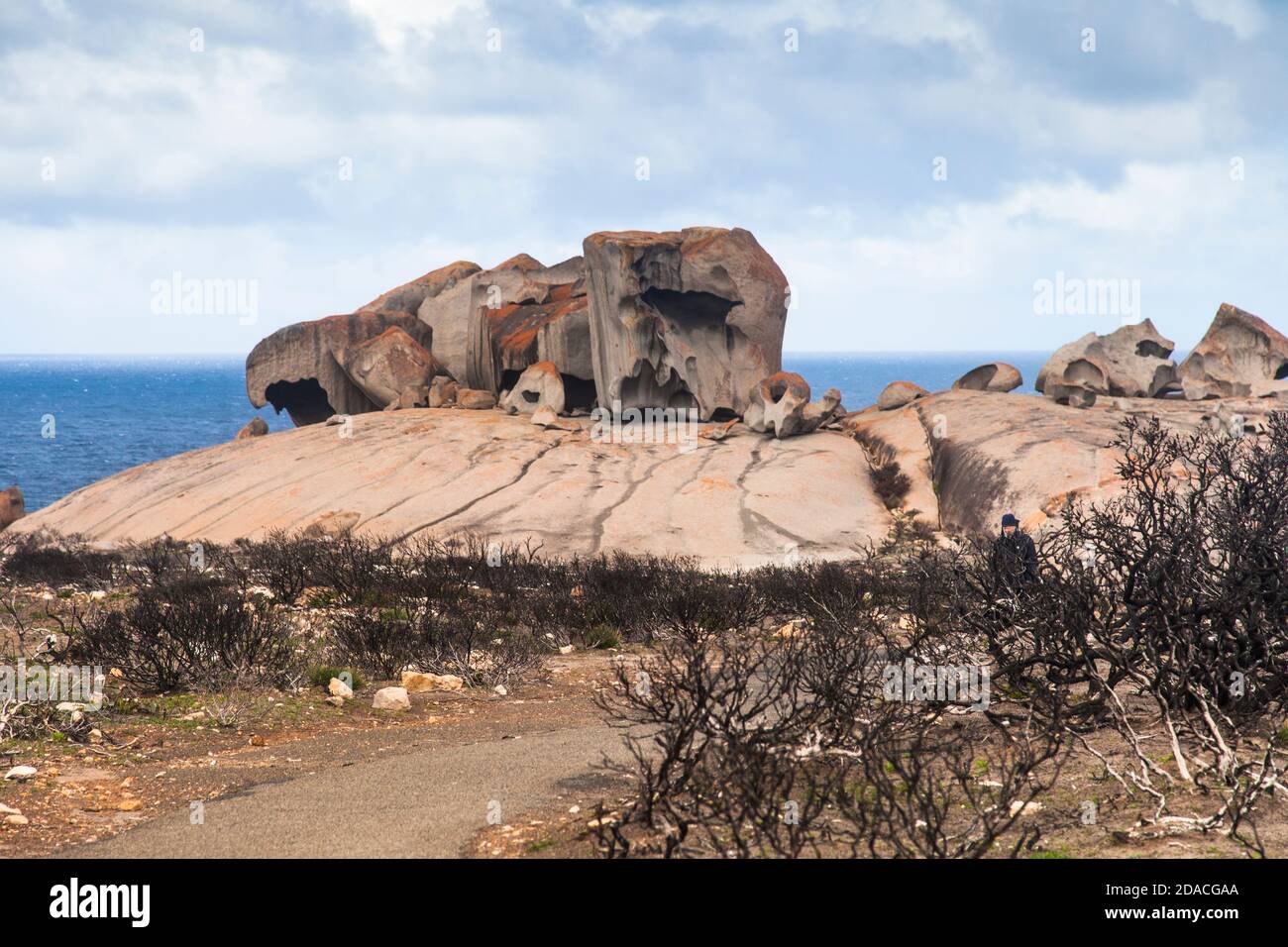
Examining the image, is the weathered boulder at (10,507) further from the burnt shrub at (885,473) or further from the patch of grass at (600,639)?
the patch of grass at (600,639)

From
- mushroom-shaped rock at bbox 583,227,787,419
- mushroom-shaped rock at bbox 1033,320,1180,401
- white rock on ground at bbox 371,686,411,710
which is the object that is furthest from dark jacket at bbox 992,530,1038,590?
mushroom-shaped rock at bbox 583,227,787,419

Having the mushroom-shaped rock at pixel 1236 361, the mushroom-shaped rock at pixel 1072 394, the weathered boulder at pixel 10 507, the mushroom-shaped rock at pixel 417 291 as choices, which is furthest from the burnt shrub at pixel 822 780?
the mushroom-shaped rock at pixel 417 291

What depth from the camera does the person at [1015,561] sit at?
7.73m

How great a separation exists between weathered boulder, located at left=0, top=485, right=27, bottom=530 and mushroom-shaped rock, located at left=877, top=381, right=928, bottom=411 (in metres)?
21.0

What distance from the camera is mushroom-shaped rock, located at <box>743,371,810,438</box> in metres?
24.3

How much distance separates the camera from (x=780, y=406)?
24.4 m

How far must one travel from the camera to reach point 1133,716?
22.9 ft

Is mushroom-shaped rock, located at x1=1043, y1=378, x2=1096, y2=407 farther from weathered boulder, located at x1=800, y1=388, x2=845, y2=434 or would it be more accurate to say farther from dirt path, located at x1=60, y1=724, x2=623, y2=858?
dirt path, located at x1=60, y1=724, x2=623, y2=858

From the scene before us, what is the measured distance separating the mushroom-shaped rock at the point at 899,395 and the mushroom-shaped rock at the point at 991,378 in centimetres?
97

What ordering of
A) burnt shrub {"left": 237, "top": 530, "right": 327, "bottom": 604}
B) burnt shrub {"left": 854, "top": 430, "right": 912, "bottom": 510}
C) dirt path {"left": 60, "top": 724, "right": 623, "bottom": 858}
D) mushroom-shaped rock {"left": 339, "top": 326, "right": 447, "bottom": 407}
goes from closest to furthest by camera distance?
1. dirt path {"left": 60, "top": 724, "right": 623, "bottom": 858}
2. burnt shrub {"left": 237, "top": 530, "right": 327, "bottom": 604}
3. burnt shrub {"left": 854, "top": 430, "right": 912, "bottom": 510}
4. mushroom-shaped rock {"left": 339, "top": 326, "right": 447, "bottom": 407}

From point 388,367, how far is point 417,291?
18.0ft

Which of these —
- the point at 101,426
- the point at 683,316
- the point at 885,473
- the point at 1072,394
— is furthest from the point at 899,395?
the point at 101,426

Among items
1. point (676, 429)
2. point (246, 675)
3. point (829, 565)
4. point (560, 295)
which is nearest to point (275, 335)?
point (560, 295)

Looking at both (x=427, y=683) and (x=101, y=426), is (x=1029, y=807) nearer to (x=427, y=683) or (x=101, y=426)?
(x=427, y=683)
